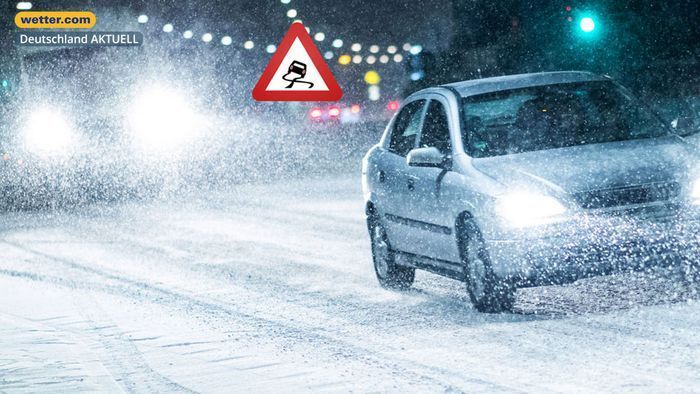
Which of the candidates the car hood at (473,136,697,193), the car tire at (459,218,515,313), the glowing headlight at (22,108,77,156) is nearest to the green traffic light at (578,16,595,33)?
the car hood at (473,136,697,193)

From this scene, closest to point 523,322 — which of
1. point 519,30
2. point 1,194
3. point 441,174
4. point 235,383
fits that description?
point 441,174

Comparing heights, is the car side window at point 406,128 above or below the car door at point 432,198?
above

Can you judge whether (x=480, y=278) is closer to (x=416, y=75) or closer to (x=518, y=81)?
(x=518, y=81)

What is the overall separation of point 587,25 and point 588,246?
37.1 feet

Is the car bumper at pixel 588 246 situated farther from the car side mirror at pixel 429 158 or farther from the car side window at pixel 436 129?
the car side window at pixel 436 129

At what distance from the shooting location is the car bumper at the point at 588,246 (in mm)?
8945

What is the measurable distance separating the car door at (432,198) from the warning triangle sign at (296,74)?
4.42 metres

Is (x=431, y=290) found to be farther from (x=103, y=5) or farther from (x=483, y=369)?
(x=103, y=5)

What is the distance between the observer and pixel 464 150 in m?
9.96

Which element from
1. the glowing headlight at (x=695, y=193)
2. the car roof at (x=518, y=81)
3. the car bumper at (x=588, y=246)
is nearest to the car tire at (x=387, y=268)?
the car roof at (x=518, y=81)

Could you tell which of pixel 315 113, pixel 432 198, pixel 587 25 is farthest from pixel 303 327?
pixel 315 113

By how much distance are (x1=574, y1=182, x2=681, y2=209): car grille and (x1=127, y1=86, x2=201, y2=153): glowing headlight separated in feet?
69.1

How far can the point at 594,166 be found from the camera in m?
9.25

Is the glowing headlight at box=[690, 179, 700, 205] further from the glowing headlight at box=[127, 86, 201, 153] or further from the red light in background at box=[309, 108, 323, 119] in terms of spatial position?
the red light in background at box=[309, 108, 323, 119]
